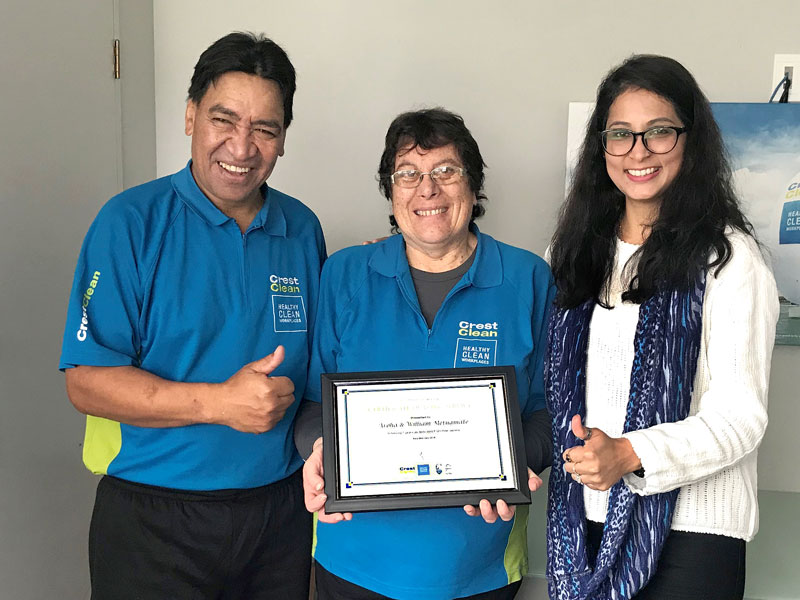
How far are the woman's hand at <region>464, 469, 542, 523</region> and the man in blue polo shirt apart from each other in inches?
19.2

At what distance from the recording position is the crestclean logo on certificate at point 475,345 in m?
1.71

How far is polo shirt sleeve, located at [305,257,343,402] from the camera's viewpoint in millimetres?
1813

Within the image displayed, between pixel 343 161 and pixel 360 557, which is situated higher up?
pixel 343 161

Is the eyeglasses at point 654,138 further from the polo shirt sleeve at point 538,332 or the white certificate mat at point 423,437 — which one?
the white certificate mat at point 423,437

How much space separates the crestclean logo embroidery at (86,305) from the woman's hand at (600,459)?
1.11 m

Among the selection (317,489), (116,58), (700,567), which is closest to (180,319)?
(317,489)

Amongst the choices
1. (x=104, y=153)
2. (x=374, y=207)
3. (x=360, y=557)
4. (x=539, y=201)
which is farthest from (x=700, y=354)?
(x=104, y=153)

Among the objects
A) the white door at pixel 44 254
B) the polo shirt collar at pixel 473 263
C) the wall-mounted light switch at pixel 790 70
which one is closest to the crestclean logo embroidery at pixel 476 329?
the polo shirt collar at pixel 473 263

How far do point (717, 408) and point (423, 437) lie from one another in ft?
2.00

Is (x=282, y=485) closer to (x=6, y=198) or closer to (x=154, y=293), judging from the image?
(x=154, y=293)

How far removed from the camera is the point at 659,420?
4.87 feet

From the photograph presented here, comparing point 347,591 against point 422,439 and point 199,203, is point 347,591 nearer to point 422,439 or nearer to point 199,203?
point 422,439

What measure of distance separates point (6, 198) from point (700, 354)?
6.14 feet

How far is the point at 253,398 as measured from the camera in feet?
5.20
